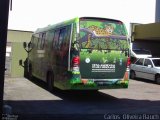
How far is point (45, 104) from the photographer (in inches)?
483

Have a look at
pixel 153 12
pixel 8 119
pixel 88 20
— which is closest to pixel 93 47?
pixel 88 20

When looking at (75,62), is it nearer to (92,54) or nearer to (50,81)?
(92,54)

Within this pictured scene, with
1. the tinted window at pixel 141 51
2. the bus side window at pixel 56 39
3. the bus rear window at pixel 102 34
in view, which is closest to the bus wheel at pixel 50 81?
the bus side window at pixel 56 39

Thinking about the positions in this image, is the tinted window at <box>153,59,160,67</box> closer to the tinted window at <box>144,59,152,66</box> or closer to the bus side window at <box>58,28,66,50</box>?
the tinted window at <box>144,59,152,66</box>

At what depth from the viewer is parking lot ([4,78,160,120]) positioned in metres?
10.5

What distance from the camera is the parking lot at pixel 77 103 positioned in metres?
10.5

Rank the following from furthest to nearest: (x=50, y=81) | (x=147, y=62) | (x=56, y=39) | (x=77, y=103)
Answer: (x=147, y=62) < (x=50, y=81) < (x=56, y=39) < (x=77, y=103)

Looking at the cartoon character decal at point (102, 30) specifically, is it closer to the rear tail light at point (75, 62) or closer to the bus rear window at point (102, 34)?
the bus rear window at point (102, 34)

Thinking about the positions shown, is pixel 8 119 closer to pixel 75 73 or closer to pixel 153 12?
pixel 75 73

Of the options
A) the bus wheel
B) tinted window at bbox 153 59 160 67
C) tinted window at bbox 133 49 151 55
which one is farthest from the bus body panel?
tinted window at bbox 133 49 151 55

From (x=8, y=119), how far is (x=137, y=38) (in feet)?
66.0

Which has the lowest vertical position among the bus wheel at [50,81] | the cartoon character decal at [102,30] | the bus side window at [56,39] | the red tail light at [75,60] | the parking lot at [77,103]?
the parking lot at [77,103]

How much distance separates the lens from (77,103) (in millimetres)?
12836

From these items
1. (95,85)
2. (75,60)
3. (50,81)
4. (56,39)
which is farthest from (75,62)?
(50,81)
